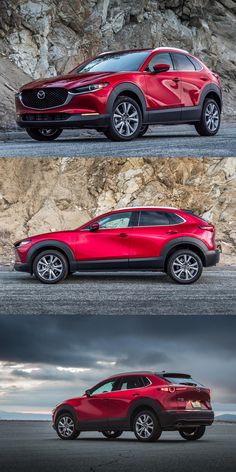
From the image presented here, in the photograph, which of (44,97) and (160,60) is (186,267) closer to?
(44,97)

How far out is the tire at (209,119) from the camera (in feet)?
61.2

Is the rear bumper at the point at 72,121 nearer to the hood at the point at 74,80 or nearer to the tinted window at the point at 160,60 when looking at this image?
the hood at the point at 74,80

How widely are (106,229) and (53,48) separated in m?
16.8

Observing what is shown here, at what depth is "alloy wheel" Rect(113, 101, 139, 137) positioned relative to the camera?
16656 millimetres

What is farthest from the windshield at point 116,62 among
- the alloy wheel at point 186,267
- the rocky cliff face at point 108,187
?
the rocky cliff face at point 108,187

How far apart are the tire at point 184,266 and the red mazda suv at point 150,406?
363cm

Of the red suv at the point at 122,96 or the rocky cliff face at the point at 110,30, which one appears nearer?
the red suv at the point at 122,96

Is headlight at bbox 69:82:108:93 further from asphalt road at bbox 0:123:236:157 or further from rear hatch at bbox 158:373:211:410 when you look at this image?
rear hatch at bbox 158:373:211:410

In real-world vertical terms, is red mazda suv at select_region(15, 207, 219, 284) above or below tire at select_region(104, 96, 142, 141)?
below

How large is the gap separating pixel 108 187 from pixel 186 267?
1240 cm

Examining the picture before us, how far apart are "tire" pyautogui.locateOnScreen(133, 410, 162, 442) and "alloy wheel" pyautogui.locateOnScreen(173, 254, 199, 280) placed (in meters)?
4.31

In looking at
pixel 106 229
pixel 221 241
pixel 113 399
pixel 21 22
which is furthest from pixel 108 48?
pixel 113 399

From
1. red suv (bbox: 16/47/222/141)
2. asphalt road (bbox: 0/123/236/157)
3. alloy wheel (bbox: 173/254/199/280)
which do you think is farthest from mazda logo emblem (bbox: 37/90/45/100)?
alloy wheel (bbox: 173/254/199/280)

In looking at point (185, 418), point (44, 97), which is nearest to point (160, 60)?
point (44, 97)
